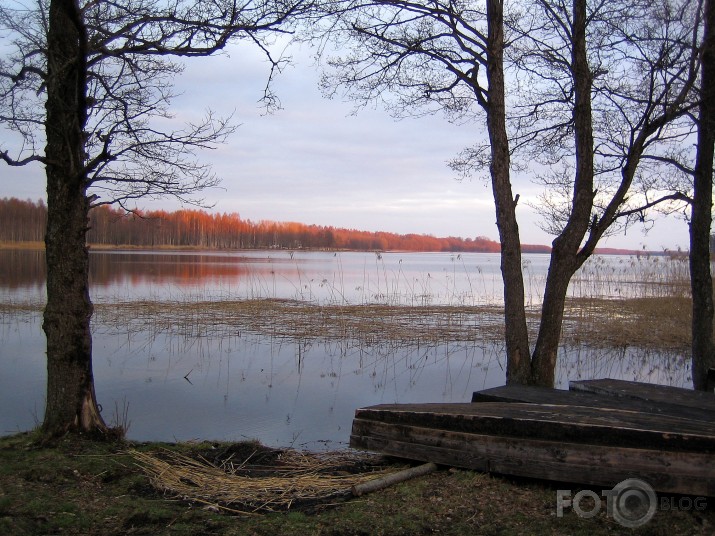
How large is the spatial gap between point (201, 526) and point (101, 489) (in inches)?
50.9

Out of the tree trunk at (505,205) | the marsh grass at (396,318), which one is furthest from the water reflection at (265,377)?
the tree trunk at (505,205)

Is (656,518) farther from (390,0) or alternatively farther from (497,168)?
(390,0)

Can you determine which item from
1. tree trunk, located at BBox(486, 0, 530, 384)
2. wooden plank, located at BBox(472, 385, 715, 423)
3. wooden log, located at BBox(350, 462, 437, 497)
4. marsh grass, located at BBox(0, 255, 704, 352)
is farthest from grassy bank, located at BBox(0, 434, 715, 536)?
marsh grass, located at BBox(0, 255, 704, 352)

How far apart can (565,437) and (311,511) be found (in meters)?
1.87

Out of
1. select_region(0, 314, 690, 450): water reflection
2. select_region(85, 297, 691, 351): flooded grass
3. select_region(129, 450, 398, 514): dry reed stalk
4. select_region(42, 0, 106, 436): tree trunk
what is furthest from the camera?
select_region(85, 297, 691, 351): flooded grass

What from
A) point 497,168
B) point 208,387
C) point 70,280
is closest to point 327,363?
point 208,387

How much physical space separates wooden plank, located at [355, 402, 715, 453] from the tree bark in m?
2.47

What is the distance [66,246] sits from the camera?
6.18 metres

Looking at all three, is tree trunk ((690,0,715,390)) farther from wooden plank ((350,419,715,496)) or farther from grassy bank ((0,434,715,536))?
grassy bank ((0,434,715,536))

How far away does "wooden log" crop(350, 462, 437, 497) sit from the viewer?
473cm

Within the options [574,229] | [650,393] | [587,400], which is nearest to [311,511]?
[587,400]

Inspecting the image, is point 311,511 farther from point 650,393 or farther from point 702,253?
point 702,253

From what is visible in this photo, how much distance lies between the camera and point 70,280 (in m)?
6.20

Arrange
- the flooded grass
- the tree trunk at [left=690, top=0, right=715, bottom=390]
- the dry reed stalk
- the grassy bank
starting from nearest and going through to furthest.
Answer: the grassy bank < the dry reed stalk < the tree trunk at [left=690, top=0, right=715, bottom=390] < the flooded grass
